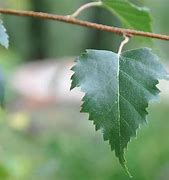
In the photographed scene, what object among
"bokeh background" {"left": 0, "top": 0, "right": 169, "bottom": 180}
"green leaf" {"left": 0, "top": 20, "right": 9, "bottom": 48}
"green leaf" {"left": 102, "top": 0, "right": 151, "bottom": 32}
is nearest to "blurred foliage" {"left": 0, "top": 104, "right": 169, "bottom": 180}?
"bokeh background" {"left": 0, "top": 0, "right": 169, "bottom": 180}

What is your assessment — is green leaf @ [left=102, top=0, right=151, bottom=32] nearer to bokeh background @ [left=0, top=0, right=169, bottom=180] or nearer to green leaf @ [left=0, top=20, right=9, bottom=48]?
bokeh background @ [left=0, top=0, right=169, bottom=180]

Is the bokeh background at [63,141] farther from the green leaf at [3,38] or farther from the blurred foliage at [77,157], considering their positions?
the green leaf at [3,38]

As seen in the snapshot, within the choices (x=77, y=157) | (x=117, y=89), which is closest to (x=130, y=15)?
(x=117, y=89)

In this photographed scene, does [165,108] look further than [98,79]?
Yes

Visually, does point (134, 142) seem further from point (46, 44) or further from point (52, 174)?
point (46, 44)

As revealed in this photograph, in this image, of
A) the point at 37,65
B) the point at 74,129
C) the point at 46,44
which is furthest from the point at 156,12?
the point at 74,129

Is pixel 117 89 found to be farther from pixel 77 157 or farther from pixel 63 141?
pixel 63 141

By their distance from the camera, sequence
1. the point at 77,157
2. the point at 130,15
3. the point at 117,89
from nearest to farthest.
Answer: the point at 117,89
the point at 130,15
the point at 77,157
